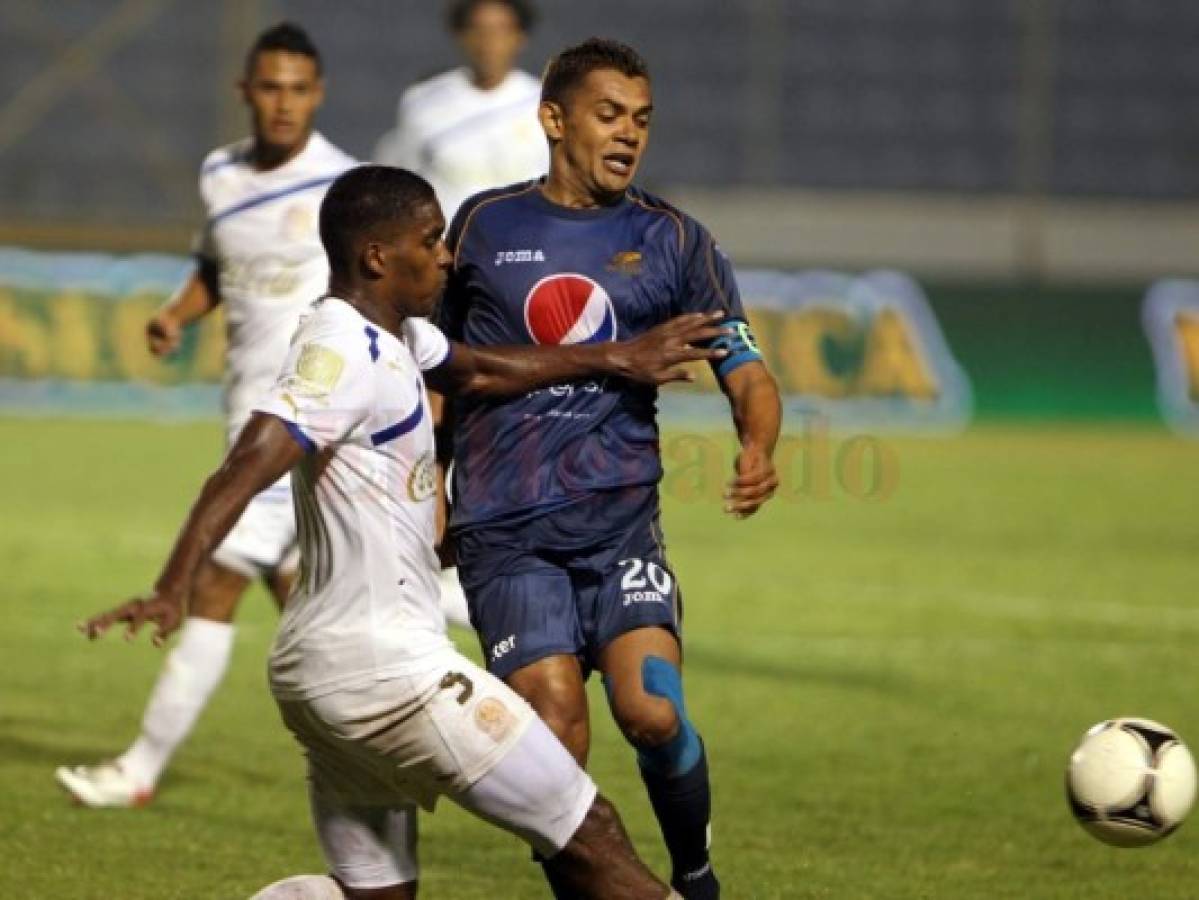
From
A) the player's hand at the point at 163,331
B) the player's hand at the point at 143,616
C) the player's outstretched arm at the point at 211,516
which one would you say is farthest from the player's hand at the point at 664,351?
the player's hand at the point at 163,331

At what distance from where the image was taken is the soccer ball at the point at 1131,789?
6235 millimetres

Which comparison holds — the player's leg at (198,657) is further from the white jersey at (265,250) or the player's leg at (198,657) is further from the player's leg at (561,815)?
the player's leg at (561,815)

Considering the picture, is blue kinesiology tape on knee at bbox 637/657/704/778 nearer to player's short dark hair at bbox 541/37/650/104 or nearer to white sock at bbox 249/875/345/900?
white sock at bbox 249/875/345/900

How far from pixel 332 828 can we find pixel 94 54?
1006 inches

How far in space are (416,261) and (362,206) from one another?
0.16m

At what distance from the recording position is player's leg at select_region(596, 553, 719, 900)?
229 inches

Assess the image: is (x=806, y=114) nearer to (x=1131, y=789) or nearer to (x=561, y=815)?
(x=1131, y=789)

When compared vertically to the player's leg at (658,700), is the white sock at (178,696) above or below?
below

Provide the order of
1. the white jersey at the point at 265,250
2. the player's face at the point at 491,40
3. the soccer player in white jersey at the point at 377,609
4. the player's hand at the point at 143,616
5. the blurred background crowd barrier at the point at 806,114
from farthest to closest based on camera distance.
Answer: the blurred background crowd barrier at the point at 806,114
the player's face at the point at 491,40
the white jersey at the point at 265,250
the soccer player in white jersey at the point at 377,609
the player's hand at the point at 143,616

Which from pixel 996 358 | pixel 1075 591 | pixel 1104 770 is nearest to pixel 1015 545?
pixel 1075 591

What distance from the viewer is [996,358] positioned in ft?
79.7

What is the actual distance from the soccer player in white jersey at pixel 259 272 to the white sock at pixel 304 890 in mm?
3157

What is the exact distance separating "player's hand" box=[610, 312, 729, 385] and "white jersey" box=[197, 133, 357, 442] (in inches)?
107

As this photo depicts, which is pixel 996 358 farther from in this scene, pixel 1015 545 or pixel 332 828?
pixel 332 828
